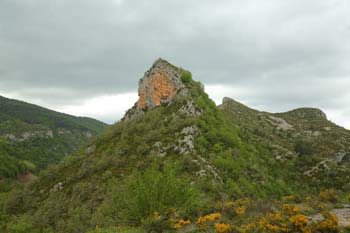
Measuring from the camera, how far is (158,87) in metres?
61.0

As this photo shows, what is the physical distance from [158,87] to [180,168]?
27809mm

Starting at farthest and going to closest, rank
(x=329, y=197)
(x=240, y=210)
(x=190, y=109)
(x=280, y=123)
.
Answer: (x=280, y=123) → (x=190, y=109) → (x=329, y=197) → (x=240, y=210)

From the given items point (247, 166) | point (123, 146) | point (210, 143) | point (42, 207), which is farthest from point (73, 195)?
point (247, 166)

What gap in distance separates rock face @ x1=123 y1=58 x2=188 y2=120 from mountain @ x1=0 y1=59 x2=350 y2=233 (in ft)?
0.65

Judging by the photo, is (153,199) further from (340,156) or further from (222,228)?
(340,156)

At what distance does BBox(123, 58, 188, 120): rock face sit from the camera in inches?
2314

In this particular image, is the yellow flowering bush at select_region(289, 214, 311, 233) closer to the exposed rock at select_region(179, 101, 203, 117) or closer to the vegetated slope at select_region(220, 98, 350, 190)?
the vegetated slope at select_region(220, 98, 350, 190)

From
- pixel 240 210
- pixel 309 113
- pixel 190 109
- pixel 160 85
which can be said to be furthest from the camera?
pixel 309 113

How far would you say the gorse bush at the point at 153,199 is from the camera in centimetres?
1355

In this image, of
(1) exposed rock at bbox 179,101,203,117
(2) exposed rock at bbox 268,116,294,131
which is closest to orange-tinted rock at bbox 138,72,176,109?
(1) exposed rock at bbox 179,101,203,117

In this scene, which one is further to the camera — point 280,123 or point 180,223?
point 280,123

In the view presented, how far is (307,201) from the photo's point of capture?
1473 centimetres

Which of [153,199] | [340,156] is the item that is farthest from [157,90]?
[153,199]

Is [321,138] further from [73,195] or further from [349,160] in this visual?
[73,195]
